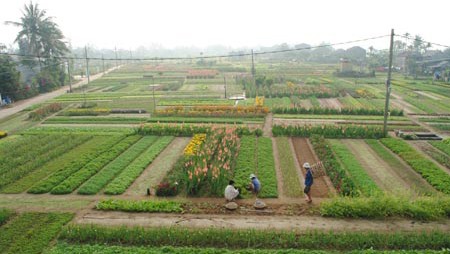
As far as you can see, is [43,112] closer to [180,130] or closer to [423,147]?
[180,130]

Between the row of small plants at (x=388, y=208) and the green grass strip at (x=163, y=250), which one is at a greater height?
the row of small plants at (x=388, y=208)

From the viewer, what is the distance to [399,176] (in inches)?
655

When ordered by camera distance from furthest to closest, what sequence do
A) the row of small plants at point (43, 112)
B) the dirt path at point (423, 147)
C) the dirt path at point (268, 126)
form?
the row of small plants at point (43, 112)
the dirt path at point (268, 126)
the dirt path at point (423, 147)

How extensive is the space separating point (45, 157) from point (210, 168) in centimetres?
1018

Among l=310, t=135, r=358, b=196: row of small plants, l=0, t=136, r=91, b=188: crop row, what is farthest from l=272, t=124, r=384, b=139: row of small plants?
l=0, t=136, r=91, b=188: crop row

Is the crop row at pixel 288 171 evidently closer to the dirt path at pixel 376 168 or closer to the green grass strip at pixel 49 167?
the dirt path at pixel 376 168

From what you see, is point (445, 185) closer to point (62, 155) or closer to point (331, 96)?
point (62, 155)

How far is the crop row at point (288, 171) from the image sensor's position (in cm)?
1502

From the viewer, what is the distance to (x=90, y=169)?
1756 centimetres

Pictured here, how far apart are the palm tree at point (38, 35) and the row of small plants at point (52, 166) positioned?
34.6 meters

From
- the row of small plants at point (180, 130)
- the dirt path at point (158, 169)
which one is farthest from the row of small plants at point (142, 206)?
the row of small plants at point (180, 130)

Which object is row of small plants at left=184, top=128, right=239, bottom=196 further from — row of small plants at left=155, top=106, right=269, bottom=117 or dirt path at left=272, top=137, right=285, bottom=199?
row of small plants at left=155, top=106, right=269, bottom=117

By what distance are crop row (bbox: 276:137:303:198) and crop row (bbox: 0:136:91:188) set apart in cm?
1281

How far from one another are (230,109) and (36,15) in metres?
36.2
